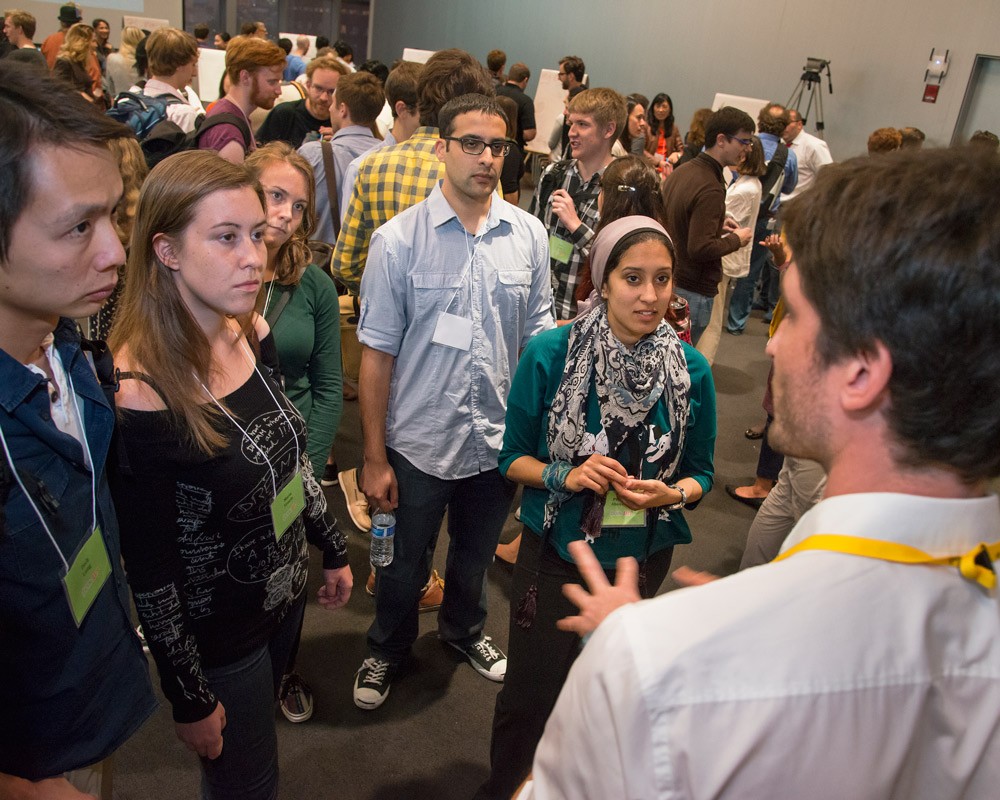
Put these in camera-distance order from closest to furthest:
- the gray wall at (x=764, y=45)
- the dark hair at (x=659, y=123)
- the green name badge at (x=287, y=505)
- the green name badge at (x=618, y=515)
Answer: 1. the green name badge at (x=287, y=505)
2. the green name badge at (x=618, y=515)
3. the gray wall at (x=764, y=45)
4. the dark hair at (x=659, y=123)

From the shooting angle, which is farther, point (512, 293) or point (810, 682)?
point (512, 293)

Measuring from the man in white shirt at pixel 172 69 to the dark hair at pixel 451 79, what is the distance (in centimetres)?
198

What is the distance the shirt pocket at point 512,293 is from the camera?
2.18 m

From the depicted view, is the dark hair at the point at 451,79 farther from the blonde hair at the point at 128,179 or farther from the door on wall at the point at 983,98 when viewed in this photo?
the door on wall at the point at 983,98

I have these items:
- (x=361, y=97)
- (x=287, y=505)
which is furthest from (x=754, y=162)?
(x=287, y=505)

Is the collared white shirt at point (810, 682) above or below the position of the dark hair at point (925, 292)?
below

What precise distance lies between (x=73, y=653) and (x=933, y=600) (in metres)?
1.12

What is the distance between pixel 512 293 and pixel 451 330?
8.8 inches

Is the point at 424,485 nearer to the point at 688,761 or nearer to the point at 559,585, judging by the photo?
the point at 559,585

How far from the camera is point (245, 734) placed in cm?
151

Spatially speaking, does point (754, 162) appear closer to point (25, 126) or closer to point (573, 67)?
point (25, 126)

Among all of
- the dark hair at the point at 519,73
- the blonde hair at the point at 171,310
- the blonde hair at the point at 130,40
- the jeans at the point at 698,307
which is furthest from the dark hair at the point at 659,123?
the blonde hair at the point at 171,310

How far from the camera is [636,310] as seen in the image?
1798 millimetres

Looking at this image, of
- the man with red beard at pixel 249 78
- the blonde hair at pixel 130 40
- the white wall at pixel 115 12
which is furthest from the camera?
the white wall at pixel 115 12
